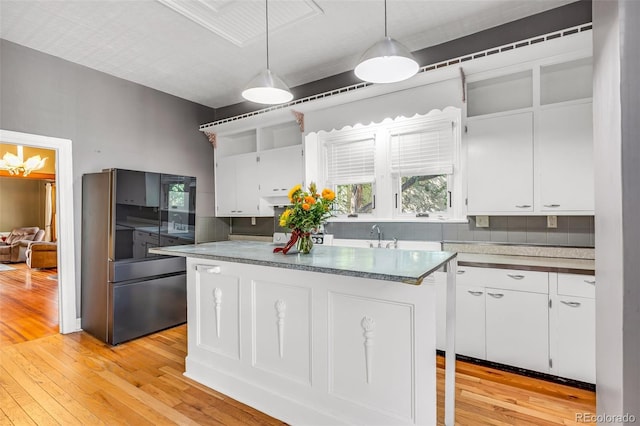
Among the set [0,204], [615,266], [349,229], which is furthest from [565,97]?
[0,204]

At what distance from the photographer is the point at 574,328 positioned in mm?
2316

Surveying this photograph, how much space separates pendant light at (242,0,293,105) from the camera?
2.24 m

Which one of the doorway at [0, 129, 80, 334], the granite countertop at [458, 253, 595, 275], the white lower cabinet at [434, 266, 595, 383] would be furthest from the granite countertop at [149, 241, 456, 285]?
the doorway at [0, 129, 80, 334]

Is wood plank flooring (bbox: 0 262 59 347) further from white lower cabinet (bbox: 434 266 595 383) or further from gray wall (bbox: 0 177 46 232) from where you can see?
white lower cabinet (bbox: 434 266 595 383)

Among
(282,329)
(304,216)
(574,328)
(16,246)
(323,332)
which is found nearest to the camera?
(323,332)

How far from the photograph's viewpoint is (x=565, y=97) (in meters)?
2.79

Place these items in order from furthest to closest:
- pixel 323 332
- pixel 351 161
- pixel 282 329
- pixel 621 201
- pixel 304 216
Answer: pixel 351 161, pixel 304 216, pixel 282 329, pixel 323 332, pixel 621 201

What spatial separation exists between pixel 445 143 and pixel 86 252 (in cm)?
382

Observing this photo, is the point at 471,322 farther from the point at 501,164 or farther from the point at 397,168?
the point at 397,168

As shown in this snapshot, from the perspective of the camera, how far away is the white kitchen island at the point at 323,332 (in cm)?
160

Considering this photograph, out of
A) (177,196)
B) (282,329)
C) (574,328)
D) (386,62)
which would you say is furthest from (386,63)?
(177,196)

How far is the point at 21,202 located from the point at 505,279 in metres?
12.1

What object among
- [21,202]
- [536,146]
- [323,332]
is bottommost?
[323,332]

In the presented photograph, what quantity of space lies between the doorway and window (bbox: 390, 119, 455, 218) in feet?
11.1
